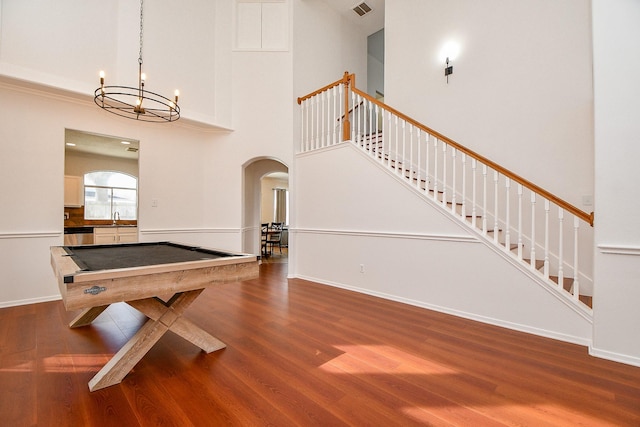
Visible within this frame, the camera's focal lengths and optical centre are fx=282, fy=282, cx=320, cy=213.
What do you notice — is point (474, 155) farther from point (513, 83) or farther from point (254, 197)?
point (254, 197)

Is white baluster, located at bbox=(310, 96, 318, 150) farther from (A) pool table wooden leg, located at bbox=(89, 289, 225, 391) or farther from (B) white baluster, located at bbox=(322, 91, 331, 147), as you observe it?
(A) pool table wooden leg, located at bbox=(89, 289, 225, 391)

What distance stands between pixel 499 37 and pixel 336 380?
15.6ft

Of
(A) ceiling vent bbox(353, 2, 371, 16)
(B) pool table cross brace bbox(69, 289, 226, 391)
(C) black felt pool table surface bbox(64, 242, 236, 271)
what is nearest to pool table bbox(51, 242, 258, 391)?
(B) pool table cross brace bbox(69, 289, 226, 391)

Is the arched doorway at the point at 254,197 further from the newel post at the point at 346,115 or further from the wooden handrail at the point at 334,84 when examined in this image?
the newel post at the point at 346,115

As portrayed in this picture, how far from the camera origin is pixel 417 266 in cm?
363

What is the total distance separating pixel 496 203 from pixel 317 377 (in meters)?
2.46

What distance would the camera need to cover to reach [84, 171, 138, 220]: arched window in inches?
299

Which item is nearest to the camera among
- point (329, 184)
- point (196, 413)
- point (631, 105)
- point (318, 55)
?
point (196, 413)

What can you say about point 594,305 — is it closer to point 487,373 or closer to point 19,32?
point 487,373

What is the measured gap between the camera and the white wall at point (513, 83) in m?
3.37

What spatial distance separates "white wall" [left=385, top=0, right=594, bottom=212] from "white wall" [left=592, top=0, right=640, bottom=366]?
122cm

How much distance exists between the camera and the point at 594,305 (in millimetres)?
2359

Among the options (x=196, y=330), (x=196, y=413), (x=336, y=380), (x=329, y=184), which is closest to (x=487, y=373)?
(x=336, y=380)

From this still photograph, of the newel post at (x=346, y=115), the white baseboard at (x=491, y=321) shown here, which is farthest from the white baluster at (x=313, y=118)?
the white baseboard at (x=491, y=321)
